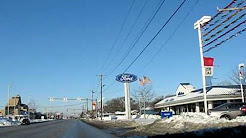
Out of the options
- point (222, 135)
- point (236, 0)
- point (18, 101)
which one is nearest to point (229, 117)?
point (236, 0)

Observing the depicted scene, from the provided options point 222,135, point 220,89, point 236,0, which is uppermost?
point 236,0

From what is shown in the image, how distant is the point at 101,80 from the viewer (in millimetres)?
84312

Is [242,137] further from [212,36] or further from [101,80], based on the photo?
[101,80]

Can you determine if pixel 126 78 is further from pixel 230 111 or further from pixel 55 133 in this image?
pixel 230 111

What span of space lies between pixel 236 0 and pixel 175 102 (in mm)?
43742

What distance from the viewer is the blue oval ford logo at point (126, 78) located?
188 ft

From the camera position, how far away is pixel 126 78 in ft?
189

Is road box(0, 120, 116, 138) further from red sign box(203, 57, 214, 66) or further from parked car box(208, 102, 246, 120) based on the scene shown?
red sign box(203, 57, 214, 66)

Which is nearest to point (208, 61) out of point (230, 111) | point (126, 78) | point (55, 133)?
point (230, 111)

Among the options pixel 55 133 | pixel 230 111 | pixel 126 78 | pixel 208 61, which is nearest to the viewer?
pixel 230 111

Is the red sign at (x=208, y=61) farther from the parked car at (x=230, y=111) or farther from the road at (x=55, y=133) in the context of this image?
the road at (x=55, y=133)

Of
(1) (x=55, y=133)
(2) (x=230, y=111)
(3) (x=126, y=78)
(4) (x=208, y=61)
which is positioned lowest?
(1) (x=55, y=133)

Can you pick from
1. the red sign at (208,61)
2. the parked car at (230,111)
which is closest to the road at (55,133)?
the parked car at (230,111)

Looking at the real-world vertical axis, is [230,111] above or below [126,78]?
below
